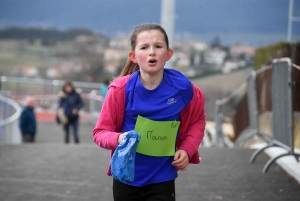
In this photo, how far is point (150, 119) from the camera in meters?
4.54

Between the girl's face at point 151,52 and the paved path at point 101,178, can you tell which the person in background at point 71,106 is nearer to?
the paved path at point 101,178

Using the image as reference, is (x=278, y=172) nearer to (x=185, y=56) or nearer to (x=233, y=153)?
(x=233, y=153)

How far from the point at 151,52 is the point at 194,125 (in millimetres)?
598

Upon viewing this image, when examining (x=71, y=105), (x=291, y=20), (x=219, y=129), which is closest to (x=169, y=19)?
(x=71, y=105)

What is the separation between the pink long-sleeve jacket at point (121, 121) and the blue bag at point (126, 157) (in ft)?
0.38

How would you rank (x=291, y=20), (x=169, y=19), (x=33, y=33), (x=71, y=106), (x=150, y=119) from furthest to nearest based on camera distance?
(x=33, y=33)
(x=169, y=19)
(x=71, y=106)
(x=291, y=20)
(x=150, y=119)

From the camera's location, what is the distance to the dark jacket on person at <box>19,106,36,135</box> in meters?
17.3

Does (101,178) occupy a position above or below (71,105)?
above

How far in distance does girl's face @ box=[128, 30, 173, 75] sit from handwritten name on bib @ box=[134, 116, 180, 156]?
313 millimetres

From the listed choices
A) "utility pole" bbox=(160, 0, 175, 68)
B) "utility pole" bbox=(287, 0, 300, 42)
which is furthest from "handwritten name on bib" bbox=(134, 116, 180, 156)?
"utility pole" bbox=(160, 0, 175, 68)

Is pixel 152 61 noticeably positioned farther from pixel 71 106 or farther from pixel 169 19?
pixel 169 19

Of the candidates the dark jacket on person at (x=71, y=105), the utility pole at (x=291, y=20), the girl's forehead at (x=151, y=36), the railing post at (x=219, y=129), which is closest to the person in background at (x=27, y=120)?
the dark jacket on person at (x=71, y=105)

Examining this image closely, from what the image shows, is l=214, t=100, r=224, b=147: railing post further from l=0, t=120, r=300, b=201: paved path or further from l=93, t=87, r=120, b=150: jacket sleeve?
l=93, t=87, r=120, b=150: jacket sleeve

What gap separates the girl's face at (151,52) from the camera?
14.5ft
